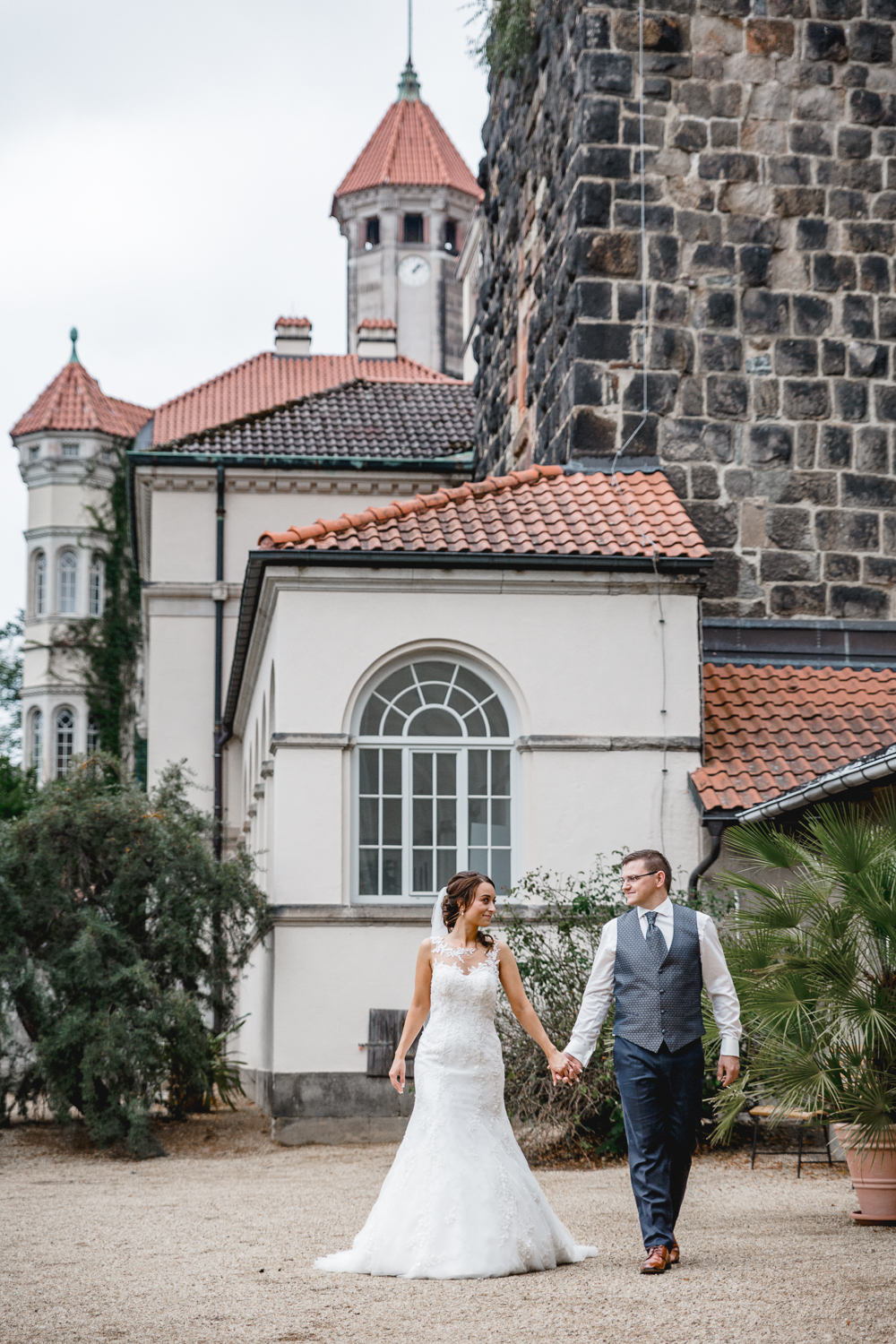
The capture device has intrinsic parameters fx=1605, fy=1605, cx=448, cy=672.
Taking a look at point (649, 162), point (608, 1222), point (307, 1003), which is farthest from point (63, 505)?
point (608, 1222)

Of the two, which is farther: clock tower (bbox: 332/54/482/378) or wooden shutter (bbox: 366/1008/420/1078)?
clock tower (bbox: 332/54/482/378)

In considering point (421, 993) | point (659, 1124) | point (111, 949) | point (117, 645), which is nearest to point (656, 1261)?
point (659, 1124)

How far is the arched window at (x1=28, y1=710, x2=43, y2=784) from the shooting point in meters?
48.3

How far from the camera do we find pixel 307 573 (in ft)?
45.2

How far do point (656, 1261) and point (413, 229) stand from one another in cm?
6584

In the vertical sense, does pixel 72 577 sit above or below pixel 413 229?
below

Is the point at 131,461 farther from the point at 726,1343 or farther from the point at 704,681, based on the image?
the point at 726,1343

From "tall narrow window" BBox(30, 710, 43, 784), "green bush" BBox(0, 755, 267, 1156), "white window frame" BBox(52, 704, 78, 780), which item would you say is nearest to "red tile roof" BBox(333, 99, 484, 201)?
"white window frame" BBox(52, 704, 78, 780)

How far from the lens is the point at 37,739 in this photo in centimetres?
4888

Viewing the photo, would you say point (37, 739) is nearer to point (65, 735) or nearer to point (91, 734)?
point (65, 735)

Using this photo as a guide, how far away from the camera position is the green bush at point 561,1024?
11.4m

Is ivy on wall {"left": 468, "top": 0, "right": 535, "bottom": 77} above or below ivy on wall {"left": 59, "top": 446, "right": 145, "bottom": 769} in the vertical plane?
above

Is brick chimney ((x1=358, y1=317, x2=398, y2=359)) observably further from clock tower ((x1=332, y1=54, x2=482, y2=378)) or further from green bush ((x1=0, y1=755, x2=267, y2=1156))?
clock tower ((x1=332, y1=54, x2=482, y2=378))

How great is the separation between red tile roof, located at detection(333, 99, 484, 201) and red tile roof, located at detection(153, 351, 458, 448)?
3556cm
